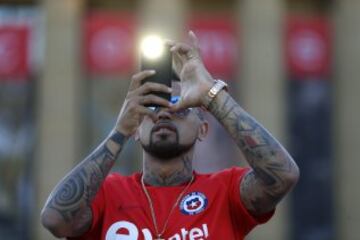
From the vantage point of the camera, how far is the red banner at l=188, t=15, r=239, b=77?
19422mm

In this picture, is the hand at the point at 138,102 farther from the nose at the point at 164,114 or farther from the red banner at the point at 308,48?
the red banner at the point at 308,48

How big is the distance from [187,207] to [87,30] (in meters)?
16.8

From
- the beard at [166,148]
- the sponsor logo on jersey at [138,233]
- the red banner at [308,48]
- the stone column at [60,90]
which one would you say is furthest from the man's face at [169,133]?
the red banner at [308,48]

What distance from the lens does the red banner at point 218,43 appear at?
765 inches

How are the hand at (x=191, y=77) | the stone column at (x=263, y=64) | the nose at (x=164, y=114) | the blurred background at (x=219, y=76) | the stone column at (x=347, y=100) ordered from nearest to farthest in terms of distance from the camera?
1. the hand at (x=191, y=77)
2. the nose at (x=164, y=114)
3. the blurred background at (x=219, y=76)
4. the stone column at (x=263, y=64)
5. the stone column at (x=347, y=100)

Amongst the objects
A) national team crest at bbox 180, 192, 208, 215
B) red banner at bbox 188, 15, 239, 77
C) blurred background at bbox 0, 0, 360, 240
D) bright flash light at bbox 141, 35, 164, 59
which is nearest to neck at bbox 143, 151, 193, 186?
national team crest at bbox 180, 192, 208, 215

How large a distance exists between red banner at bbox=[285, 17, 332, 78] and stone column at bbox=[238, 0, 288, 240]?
0.26 metres

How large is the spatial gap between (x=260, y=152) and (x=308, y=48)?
1676cm

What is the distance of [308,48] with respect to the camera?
2012cm

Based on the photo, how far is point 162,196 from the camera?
154 inches

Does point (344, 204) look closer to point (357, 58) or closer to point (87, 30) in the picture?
point (357, 58)

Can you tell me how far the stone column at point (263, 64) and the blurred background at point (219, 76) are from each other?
2 centimetres

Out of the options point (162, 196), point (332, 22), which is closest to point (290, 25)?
point (332, 22)

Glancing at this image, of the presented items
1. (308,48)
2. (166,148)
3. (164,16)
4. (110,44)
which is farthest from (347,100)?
(166,148)
